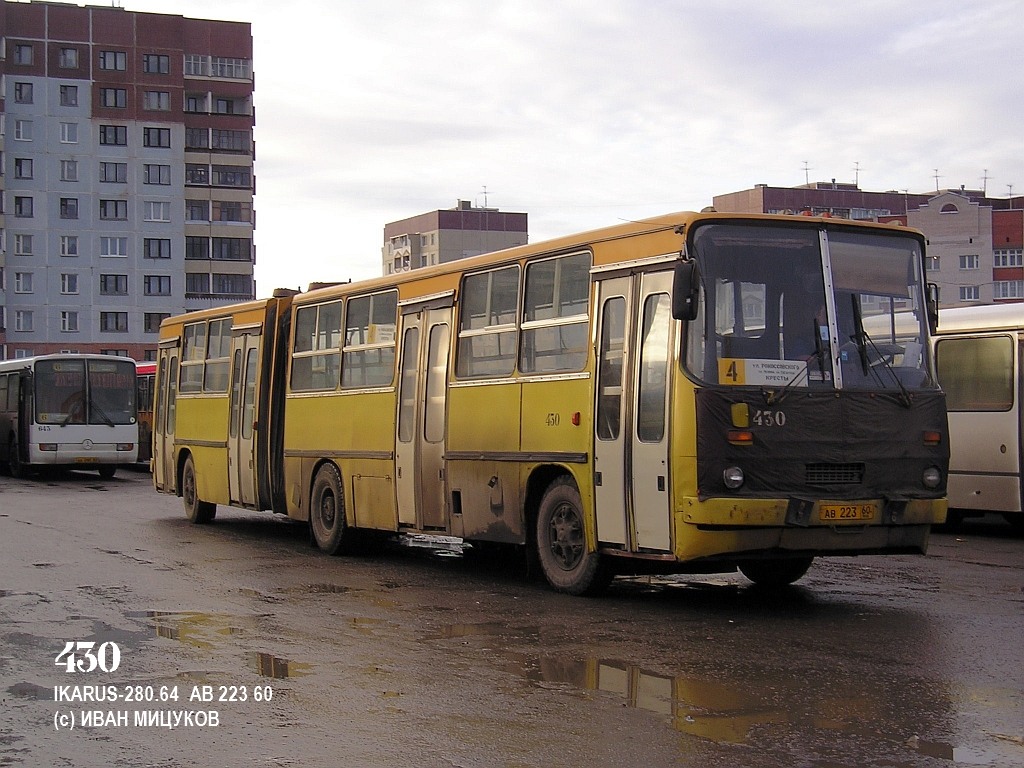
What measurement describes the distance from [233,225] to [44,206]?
43.5ft

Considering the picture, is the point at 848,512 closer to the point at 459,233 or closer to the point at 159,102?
the point at 159,102

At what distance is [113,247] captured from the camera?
354ft

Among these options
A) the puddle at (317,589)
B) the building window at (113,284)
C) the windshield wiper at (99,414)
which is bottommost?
the puddle at (317,589)

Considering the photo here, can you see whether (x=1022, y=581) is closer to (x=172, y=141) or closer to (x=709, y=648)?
(x=709, y=648)

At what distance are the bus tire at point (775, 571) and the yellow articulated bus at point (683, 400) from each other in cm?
2

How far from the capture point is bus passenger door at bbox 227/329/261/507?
19.7m

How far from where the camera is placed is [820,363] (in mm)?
11594

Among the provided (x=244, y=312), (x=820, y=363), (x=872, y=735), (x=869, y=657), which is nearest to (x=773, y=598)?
(x=820, y=363)

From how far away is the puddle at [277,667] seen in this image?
9055mm

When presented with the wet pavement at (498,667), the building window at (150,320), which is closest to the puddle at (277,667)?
the wet pavement at (498,667)

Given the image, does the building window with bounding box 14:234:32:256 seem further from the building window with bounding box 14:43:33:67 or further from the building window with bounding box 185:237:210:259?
the building window with bounding box 14:43:33:67

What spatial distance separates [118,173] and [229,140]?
326 inches

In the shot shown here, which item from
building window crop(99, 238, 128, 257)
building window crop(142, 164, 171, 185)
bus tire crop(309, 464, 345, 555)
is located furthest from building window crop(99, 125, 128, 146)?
bus tire crop(309, 464, 345, 555)

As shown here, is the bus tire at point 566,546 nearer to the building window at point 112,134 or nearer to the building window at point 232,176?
the building window at point 112,134
